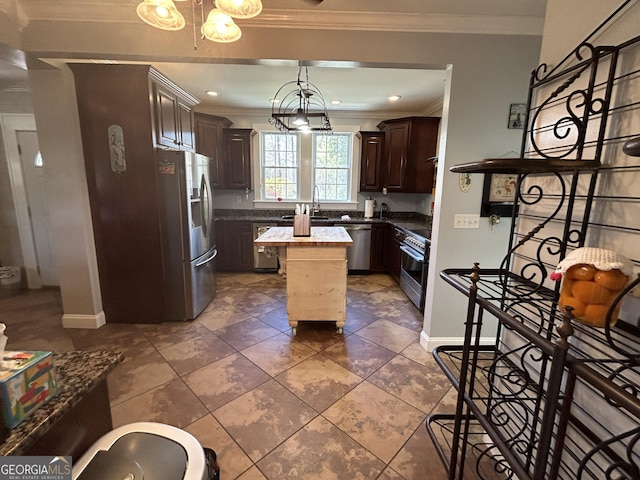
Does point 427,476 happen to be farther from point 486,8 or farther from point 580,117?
point 486,8

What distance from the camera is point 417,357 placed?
2.46 m

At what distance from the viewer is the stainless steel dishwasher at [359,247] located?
4562mm

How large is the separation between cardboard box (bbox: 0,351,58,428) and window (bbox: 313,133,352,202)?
463cm

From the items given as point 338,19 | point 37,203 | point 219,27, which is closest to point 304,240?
point 219,27

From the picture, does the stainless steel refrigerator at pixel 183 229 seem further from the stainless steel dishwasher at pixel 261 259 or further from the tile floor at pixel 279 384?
the stainless steel dishwasher at pixel 261 259

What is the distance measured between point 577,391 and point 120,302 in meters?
3.50

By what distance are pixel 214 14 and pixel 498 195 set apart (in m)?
2.33

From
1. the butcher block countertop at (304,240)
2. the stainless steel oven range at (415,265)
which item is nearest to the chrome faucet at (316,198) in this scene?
the stainless steel oven range at (415,265)

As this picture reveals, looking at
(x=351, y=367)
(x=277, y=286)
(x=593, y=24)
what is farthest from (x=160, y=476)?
(x=277, y=286)

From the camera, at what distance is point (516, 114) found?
2.25m

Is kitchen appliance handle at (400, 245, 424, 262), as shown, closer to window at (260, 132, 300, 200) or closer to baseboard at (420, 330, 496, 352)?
baseboard at (420, 330, 496, 352)

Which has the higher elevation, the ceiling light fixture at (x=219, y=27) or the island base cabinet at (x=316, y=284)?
the ceiling light fixture at (x=219, y=27)

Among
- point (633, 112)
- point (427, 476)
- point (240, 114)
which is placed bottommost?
point (427, 476)
